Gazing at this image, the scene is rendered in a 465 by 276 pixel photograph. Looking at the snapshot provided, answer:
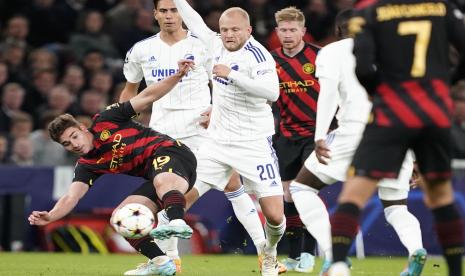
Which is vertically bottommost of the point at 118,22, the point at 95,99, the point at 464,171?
the point at 464,171

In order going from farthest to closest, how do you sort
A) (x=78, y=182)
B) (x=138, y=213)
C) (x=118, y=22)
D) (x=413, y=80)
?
(x=118, y=22) < (x=78, y=182) < (x=138, y=213) < (x=413, y=80)

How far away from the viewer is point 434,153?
22.0 feet

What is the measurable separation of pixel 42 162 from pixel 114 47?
3.81 metres

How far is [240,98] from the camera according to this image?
9422 mm

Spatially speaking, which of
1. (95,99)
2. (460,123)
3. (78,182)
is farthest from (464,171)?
(78,182)

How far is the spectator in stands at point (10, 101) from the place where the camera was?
15.6 metres

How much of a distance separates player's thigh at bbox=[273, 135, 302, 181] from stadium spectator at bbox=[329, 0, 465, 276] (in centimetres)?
426

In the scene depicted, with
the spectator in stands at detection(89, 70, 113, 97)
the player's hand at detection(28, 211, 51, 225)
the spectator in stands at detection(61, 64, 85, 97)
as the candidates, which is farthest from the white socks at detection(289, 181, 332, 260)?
the spectator in stands at detection(61, 64, 85, 97)

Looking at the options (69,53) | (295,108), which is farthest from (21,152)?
(295,108)

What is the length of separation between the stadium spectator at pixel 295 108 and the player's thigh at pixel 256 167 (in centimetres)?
150

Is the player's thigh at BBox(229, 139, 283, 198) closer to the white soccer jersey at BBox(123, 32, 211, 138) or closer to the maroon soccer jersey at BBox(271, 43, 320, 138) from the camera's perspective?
the white soccer jersey at BBox(123, 32, 211, 138)

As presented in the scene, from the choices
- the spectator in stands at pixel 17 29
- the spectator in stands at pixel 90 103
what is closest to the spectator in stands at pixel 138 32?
the spectator in stands at pixel 17 29

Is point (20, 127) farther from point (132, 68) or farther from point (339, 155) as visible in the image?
point (339, 155)

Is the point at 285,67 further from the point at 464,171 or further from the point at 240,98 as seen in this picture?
the point at 464,171
